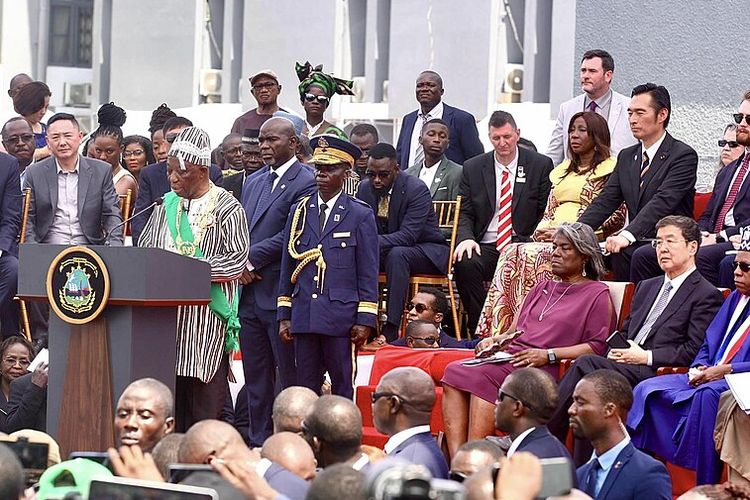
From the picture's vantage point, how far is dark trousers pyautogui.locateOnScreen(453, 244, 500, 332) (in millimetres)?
10953

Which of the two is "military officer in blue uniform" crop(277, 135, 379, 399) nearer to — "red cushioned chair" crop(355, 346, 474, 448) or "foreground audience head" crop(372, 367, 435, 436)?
"red cushioned chair" crop(355, 346, 474, 448)

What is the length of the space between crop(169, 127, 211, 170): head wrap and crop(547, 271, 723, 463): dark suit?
2.34m

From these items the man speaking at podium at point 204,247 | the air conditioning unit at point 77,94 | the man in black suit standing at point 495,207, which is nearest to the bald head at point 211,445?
the man speaking at podium at point 204,247

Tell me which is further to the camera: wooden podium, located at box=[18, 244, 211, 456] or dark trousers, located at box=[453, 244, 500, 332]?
dark trousers, located at box=[453, 244, 500, 332]

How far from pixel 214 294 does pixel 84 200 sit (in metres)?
2.58

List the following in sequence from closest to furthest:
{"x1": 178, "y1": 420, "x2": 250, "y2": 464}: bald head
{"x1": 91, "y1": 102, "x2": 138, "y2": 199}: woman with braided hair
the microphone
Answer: {"x1": 178, "y1": 420, "x2": 250, "y2": 464}: bald head, the microphone, {"x1": 91, "y1": 102, "x2": 138, "y2": 199}: woman with braided hair

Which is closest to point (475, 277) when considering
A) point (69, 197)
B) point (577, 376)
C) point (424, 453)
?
point (577, 376)

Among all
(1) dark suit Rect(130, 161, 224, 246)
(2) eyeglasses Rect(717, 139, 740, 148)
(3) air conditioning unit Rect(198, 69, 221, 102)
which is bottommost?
(1) dark suit Rect(130, 161, 224, 246)

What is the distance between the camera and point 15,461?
14.0 feet

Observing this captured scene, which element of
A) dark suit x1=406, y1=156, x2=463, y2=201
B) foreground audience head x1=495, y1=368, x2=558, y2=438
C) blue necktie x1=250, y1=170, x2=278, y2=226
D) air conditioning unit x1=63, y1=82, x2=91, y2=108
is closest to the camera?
foreground audience head x1=495, y1=368, x2=558, y2=438

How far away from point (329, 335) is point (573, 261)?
150 centimetres

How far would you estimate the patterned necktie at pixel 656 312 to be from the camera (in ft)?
28.5

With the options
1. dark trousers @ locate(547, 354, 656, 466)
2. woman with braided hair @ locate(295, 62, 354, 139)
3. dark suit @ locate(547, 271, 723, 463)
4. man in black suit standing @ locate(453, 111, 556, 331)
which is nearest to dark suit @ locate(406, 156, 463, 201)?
man in black suit standing @ locate(453, 111, 556, 331)

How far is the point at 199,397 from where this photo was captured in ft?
28.2
